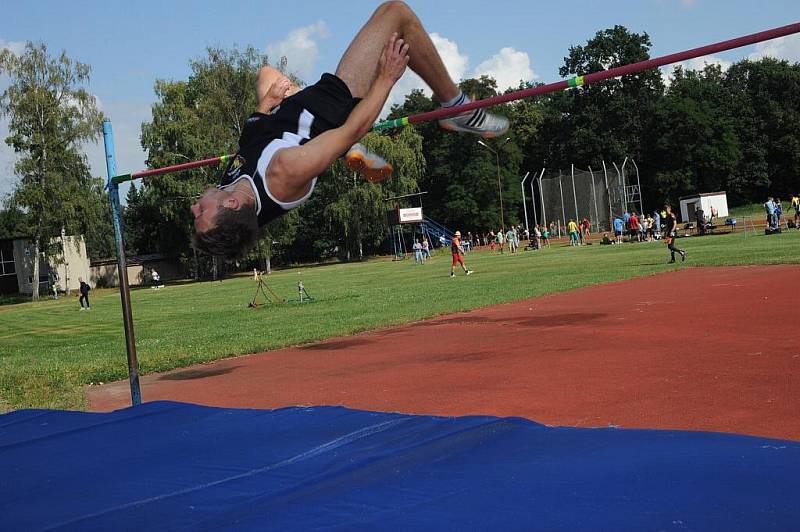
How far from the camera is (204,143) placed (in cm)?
2683

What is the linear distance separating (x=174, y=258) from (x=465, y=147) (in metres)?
17.7

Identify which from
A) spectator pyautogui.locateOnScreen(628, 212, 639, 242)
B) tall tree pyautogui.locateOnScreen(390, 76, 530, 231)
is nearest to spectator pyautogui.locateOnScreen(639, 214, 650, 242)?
spectator pyautogui.locateOnScreen(628, 212, 639, 242)

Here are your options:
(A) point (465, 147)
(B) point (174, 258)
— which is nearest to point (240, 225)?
(A) point (465, 147)

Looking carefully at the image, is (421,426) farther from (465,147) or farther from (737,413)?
(465,147)

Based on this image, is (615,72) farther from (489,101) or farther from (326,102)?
(326,102)

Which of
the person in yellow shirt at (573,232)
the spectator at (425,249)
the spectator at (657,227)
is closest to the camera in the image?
the spectator at (657,227)

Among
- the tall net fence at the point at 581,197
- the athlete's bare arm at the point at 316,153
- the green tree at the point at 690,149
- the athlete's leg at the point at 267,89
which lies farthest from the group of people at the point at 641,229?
the athlete's bare arm at the point at 316,153

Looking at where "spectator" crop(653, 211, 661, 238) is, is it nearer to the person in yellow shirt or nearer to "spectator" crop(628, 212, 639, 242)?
"spectator" crop(628, 212, 639, 242)

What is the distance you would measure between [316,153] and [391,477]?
3.74ft

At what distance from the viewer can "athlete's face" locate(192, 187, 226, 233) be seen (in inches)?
115

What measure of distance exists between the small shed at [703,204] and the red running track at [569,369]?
2402cm

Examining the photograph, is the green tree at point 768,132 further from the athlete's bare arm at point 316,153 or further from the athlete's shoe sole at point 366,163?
the athlete's bare arm at point 316,153

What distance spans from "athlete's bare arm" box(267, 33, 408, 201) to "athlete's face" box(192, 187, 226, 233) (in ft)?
0.66

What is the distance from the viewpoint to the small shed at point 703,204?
34219 mm
